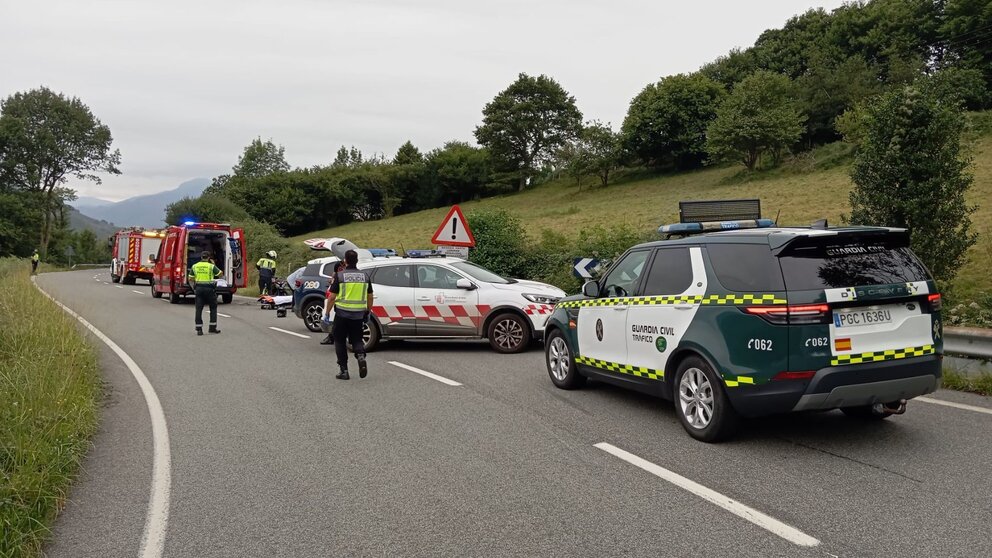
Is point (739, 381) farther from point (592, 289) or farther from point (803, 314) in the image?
point (592, 289)

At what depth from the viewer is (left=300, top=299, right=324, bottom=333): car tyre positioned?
14.0 metres

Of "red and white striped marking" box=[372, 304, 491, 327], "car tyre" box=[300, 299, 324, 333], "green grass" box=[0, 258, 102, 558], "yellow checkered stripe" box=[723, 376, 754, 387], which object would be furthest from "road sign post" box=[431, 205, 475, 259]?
"yellow checkered stripe" box=[723, 376, 754, 387]

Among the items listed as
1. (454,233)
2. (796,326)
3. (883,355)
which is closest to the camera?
(796,326)

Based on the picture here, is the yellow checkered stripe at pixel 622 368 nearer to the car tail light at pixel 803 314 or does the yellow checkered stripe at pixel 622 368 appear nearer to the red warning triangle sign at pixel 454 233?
the car tail light at pixel 803 314

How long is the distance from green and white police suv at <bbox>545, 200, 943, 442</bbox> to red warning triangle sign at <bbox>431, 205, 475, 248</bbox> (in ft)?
29.1

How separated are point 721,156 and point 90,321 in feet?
167

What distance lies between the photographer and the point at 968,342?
7.21 meters

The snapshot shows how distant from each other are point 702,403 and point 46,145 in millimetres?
79683

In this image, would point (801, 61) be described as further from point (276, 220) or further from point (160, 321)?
point (160, 321)

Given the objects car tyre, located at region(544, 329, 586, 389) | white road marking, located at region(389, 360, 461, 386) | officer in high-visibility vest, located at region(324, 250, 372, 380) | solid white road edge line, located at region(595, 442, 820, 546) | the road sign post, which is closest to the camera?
solid white road edge line, located at region(595, 442, 820, 546)

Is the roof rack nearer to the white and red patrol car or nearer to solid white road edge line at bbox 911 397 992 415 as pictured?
the white and red patrol car

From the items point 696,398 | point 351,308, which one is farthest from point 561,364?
point 351,308

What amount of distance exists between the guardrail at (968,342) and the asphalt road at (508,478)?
22.0 inches

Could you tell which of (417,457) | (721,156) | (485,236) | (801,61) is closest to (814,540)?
(417,457)
